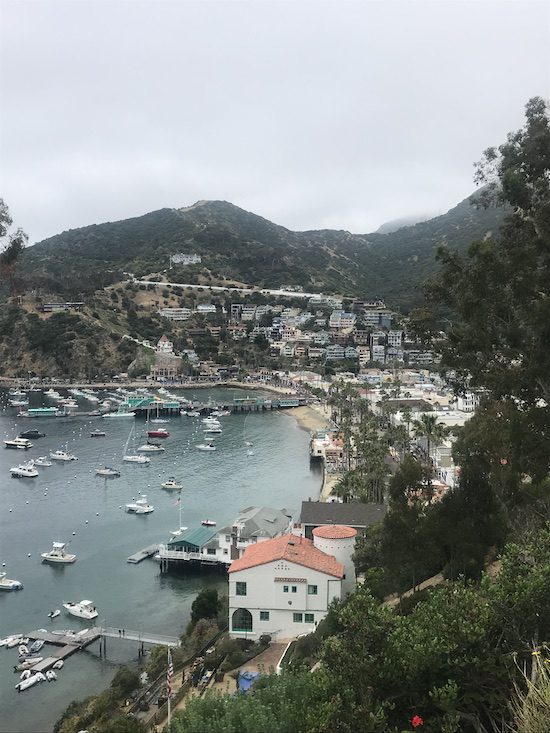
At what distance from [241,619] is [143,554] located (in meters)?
13.8

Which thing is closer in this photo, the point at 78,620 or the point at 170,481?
the point at 78,620

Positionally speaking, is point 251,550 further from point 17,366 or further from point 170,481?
point 17,366

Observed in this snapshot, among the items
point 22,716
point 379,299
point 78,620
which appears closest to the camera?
point 22,716

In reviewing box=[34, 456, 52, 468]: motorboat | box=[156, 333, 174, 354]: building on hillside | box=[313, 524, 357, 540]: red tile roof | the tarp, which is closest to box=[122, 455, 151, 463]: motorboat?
box=[34, 456, 52, 468]: motorboat

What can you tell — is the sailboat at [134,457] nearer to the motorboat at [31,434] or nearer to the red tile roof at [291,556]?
the motorboat at [31,434]

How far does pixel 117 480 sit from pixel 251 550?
29901mm

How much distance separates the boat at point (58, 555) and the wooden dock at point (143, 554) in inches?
130

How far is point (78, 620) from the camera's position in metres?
28.8

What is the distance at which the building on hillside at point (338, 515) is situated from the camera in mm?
32031

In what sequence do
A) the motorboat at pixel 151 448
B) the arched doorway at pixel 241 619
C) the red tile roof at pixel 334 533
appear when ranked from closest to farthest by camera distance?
the arched doorway at pixel 241 619
the red tile roof at pixel 334 533
the motorboat at pixel 151 448

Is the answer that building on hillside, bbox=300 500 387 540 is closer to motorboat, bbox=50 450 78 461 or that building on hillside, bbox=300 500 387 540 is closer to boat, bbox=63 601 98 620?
boat, bbox=63 601 98 620

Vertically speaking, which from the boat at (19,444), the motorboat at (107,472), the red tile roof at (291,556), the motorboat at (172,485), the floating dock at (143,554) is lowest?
the floating dock at (143,554)

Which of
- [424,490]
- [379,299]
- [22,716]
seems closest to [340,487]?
[424,490]

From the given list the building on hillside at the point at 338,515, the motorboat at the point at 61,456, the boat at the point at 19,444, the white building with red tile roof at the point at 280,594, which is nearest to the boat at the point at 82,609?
the white building with red tile roof at the point at 280,594
